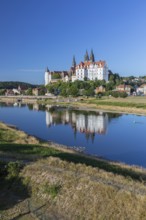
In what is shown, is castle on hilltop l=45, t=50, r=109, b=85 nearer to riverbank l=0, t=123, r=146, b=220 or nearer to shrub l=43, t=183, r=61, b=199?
riverbank l=0, t=123, r=146, b=220

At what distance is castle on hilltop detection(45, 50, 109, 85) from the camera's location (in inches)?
6412

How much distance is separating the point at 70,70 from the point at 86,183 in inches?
6991

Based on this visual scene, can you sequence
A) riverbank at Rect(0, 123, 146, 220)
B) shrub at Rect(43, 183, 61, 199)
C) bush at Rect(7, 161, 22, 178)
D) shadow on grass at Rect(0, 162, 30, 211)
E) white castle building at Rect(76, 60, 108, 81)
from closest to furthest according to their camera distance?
riverbank at Rect(0, 123, 146, 220), shadow on grass at Rect(0, 162, 30, 211), shrub at Rect(43, 183, 61, 199), bush at Rect(7, 161, 22, 178), white castle building at Rect(76, 60, 108, 81)

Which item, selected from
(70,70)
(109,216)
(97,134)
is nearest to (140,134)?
(97,134)

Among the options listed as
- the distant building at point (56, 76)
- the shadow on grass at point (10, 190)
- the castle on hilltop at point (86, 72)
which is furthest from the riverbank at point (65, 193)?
the distant building at point (56, 76)

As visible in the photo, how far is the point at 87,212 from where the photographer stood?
10.1m

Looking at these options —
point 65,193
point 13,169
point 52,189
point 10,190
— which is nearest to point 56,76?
point 13,169

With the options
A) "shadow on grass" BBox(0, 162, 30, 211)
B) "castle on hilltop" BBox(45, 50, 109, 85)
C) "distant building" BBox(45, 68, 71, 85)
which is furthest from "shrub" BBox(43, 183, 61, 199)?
"distant building" BBox(45, 68, 71, 85)

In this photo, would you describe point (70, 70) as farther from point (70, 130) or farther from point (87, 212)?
point (87, 212)

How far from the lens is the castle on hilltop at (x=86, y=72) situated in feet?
534

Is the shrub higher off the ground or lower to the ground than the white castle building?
lower

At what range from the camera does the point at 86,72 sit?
559ft

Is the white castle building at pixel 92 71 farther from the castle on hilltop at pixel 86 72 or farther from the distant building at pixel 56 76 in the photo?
the distant building at pixel 56 76

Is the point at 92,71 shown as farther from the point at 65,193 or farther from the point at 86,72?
the point at 65,193
